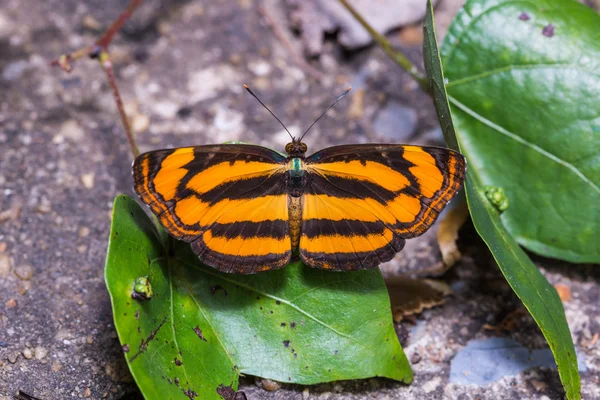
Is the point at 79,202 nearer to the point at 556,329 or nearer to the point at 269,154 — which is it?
the point at 269,154

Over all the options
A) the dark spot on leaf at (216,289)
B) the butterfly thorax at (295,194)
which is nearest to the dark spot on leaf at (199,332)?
the dark spot on leaf at (216,289)

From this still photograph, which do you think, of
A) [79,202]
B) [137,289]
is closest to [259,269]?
[137,289]

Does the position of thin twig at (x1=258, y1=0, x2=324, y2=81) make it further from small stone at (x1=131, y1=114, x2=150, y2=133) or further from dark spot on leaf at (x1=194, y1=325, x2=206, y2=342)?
dark spot on leaf at (x1=194, y1=325, x2=206, y2=342)

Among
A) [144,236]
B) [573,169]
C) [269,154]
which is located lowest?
[144,236]

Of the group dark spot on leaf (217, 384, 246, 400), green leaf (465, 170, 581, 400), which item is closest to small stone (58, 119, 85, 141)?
dark spot on leaf (217, 384, 246, 400)

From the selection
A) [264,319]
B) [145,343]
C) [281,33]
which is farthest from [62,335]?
[281,33]

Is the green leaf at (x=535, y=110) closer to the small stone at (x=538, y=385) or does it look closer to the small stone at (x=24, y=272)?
the small stone at (x=538, y=385)

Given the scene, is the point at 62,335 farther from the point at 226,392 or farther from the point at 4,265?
the point at 226,392
